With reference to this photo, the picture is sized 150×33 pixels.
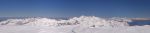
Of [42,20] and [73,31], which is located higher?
[42,20]

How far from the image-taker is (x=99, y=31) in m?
4.70

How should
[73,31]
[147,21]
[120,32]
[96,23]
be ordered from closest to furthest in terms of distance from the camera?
[120,32], [73,31], [96,23], [147,21]

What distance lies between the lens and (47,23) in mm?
6605

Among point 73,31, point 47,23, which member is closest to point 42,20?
point 47,23

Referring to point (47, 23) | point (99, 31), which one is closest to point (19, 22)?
point (47, 23)

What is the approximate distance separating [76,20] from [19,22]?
1526mm

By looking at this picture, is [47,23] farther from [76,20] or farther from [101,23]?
[101,23]

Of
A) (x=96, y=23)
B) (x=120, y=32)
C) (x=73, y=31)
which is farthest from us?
(x=96, y=23)

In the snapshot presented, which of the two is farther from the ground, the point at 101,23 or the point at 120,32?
A: the point at 101,23

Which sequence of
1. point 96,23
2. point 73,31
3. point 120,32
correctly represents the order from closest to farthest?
point 120,32, point 73,31, point 96,23

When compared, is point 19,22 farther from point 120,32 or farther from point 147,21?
point 147,21

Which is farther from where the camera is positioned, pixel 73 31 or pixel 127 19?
pixel 127 19

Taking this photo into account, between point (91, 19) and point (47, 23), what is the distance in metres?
1.16

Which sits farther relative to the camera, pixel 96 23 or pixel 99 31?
pixel 96 23
